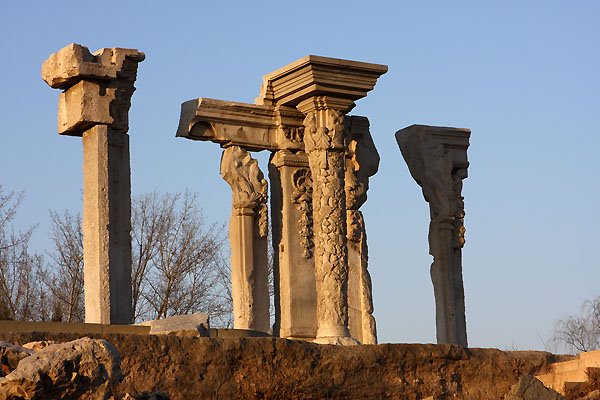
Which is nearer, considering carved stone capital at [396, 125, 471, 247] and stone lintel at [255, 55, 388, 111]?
stone lintel at [255, 55, 388, 111]

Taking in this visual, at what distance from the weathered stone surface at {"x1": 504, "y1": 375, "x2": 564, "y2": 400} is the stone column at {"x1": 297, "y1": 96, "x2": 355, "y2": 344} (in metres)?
8.02

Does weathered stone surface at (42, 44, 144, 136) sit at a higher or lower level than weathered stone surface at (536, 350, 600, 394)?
higher

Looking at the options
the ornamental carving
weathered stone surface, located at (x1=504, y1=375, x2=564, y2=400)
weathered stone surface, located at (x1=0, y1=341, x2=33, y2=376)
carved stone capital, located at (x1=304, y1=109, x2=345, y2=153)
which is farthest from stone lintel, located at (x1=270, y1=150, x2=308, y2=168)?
weathered stone surface, located at (x1=0, y1=341, x2=33, y2=376)

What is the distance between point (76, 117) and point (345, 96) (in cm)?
495

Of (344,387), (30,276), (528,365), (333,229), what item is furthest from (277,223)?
(30,276)

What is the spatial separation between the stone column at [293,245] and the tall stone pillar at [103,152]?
4349 mm

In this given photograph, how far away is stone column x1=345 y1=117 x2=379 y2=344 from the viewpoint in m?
22.0

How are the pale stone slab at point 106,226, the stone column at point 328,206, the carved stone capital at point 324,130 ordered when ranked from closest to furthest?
the pale stone slab at point 106,226 → the stone column at point 328,206 → the carved stone capital at point 324,130

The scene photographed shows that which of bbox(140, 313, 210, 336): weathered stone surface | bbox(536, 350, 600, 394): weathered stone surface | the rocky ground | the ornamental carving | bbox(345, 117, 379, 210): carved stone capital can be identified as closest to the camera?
the rocky ground

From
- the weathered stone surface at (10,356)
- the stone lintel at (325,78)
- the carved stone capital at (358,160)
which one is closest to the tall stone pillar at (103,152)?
the stone lintel at (325,78)

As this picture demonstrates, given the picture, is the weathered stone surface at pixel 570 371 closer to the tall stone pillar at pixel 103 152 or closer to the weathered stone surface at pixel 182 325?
the weathered stone surface at pixel 182 325

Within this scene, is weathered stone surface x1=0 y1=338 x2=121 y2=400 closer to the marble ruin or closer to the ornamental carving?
the marble ruin

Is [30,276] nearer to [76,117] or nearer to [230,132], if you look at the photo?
[230,132]

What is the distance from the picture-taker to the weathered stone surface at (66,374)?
7586mm
